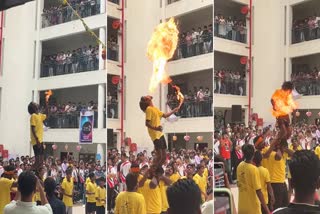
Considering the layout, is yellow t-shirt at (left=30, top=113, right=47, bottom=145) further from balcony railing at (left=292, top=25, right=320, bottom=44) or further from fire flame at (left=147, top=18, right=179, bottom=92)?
balcony railing at (left=292, top=25, right=320, bottom=44)

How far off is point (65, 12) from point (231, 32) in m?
6.47

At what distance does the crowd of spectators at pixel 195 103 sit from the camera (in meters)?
3.81

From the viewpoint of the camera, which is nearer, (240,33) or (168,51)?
(168,51)

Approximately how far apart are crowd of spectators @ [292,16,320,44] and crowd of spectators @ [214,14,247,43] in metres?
2.08

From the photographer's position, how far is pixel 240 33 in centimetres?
471

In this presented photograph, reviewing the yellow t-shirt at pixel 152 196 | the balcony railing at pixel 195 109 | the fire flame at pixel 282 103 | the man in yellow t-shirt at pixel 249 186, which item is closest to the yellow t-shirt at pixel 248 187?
the man in yellow t-shirt at pixel 249 186

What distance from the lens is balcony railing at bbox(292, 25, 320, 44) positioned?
6.74 m

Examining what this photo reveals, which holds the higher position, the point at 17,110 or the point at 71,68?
the point at 71,68

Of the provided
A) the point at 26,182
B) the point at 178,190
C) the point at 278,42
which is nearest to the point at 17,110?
the point at 278,42

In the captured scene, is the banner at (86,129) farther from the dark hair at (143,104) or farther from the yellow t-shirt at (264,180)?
the yellow t-shirt at (264,180)

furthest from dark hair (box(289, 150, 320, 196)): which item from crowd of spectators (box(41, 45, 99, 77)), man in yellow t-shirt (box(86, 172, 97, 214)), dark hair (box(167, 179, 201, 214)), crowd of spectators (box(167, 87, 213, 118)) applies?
crowd of spectators (box(41, 45, 99, 77))

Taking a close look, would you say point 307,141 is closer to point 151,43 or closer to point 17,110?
point 151,43

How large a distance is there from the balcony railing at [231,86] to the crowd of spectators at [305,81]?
214 cm

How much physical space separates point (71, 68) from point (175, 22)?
21.6 ft
